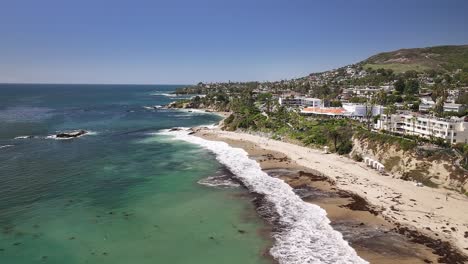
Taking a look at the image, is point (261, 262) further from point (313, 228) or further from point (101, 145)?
point (101, 145)

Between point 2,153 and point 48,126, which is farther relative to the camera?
point 48,126

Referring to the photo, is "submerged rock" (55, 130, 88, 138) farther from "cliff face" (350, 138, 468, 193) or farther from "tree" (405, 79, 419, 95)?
Answer: "tree" (405, 79, 419, 95)

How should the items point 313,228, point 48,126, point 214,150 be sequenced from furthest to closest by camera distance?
point 48,126 → point 214,150 → point 313,228

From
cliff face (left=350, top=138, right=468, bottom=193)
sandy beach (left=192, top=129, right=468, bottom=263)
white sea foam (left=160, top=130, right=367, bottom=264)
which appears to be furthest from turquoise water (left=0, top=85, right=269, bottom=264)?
cliff face (left=350, top=138, right=468, bottom=193)

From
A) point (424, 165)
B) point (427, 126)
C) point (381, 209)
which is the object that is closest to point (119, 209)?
point (381, 209)

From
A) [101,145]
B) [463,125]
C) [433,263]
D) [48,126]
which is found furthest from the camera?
[48,126]

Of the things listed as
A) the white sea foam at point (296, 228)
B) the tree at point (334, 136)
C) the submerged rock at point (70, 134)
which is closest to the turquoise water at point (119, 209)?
the white sea foam at point (296, 228)

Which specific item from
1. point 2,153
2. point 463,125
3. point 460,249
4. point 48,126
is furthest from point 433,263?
point 48,126
